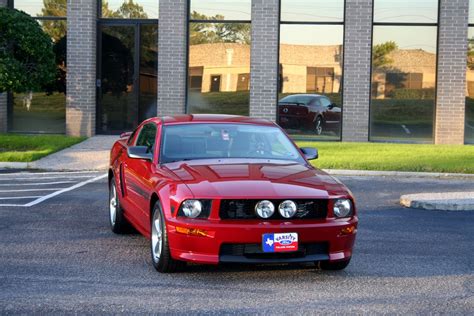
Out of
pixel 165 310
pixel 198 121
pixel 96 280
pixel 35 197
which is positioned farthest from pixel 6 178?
pixel 165 310

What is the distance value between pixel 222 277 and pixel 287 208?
0.86 m

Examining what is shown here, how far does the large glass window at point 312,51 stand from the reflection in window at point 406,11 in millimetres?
996

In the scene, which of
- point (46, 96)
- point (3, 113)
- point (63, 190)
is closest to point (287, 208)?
point (63, 190)

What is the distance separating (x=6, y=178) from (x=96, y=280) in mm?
8632

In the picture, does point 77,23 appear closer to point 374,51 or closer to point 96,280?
point 374,51

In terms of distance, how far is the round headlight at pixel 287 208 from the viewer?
24.4 ft

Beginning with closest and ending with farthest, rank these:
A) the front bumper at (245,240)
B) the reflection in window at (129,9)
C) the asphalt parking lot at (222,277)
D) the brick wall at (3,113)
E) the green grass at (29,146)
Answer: the asphalt parking lot at (222,277) < the front bumper at (245,240) < the green grass at (29,146) < the reflection in window at (129,9) < the brick wall at (3,113)

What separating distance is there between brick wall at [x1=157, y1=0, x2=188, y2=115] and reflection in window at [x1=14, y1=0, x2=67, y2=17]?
9.45 ft

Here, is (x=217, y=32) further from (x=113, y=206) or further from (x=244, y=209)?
(x=244, y=209)

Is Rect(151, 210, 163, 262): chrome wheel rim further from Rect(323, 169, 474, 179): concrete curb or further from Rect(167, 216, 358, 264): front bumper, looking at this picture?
Rect(323, 169, 474, 179): concrete curb

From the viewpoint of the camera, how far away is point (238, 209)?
24.3ft

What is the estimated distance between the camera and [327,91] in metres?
22.2

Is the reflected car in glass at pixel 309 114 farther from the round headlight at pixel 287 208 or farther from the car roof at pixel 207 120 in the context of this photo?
the round headlight at pixel 287 208

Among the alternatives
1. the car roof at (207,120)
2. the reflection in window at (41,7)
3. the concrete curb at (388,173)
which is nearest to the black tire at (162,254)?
the car roof at (207,120)
